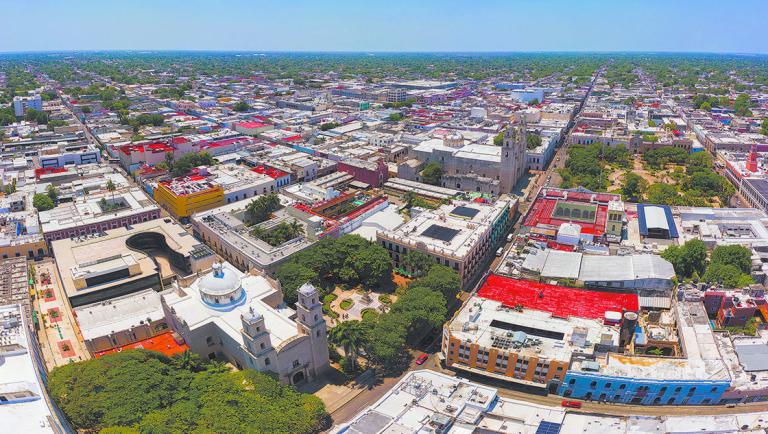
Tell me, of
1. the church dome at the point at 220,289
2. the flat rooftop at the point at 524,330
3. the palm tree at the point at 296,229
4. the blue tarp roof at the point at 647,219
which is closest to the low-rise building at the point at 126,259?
the palm tree at the point at 296,229

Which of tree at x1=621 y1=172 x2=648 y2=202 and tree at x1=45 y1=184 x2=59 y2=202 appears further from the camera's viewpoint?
tree at x1=621 y1=172 x2=648 y2=202

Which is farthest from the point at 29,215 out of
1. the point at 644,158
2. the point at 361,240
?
the point at 644,158

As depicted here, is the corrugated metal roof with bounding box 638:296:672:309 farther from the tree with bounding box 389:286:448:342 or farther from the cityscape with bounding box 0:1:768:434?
the tree with bounding box 389:286:448:342

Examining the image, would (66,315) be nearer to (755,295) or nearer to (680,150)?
(755,295)

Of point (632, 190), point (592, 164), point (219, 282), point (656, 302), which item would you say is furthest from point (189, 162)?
point (632, 190)

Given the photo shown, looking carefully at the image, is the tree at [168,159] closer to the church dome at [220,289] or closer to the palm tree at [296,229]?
the palm tree at [296,229]

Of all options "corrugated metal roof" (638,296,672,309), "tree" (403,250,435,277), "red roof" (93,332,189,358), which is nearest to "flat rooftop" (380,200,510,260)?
"tree" (403,250,435,277)

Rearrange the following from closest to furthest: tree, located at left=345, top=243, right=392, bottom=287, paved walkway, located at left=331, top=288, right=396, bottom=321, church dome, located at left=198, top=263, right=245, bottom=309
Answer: church dome, located at left=198, top=263, right=245, bottom=309
paved walkway, located at left=331, top=288, right=396, bottom=321
tree, located at left=345, top=243, right=392, bottom=287
